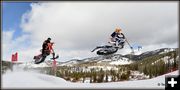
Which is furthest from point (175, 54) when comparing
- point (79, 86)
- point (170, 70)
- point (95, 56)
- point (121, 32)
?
point (79, 86)

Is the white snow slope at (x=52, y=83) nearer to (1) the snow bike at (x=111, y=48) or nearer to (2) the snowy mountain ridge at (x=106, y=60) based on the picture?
(2) the snowy mountain ridge at (x=106, y=60)

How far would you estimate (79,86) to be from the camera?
34.8ft

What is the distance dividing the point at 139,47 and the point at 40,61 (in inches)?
123

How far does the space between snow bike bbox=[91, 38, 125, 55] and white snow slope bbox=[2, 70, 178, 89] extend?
0.99 metres

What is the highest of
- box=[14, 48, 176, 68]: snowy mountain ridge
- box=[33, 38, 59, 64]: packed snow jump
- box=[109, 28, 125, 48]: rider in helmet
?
box=[109, 28, 125, 48]: rider in helmet

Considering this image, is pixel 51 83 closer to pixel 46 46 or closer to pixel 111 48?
pixel 46 46

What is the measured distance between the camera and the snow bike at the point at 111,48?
10.7m

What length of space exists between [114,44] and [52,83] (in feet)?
7.48

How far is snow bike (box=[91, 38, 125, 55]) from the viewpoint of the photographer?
10695mm

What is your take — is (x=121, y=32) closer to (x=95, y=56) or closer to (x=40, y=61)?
(x=95, y=56)

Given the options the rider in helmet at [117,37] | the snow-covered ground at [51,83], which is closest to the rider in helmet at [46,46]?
the snow-covered ground at [51,83]

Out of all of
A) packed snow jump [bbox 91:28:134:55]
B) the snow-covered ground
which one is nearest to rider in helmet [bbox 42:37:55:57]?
the snow-covered ground

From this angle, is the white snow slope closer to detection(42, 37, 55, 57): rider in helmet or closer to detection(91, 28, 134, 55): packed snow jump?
detection(42, 37, 55, 57): rider in helmet

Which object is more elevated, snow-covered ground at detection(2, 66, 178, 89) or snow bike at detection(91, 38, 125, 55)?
snow bike at detection(91, 38, 125, 55)
